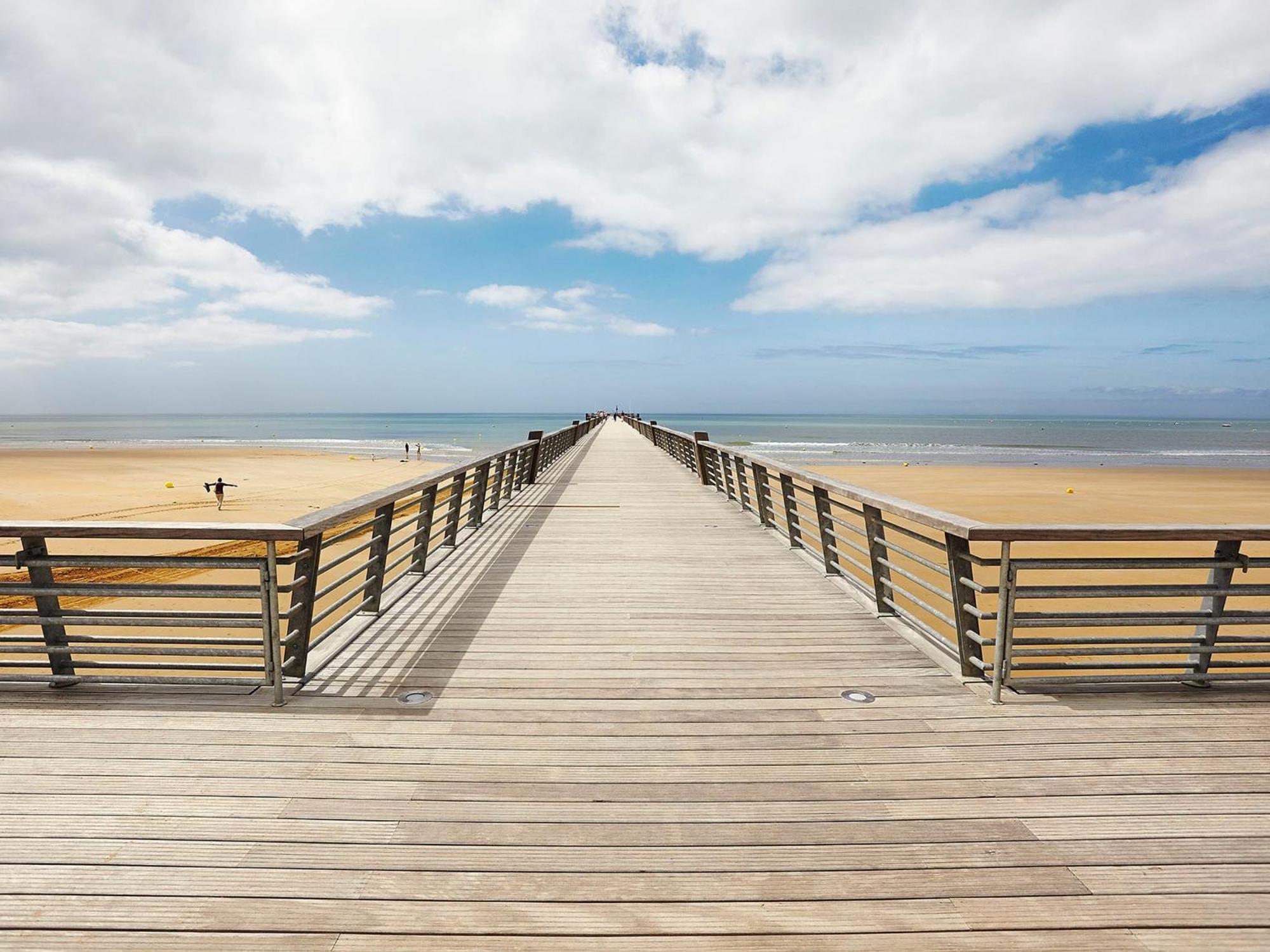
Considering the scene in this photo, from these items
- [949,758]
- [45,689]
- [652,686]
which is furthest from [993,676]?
[45,689]

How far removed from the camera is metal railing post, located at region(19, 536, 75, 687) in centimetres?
326

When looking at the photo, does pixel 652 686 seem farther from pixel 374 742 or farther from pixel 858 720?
pixel 374 742

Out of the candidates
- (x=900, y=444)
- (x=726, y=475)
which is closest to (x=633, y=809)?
(x=726, y=475)

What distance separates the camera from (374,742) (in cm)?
296

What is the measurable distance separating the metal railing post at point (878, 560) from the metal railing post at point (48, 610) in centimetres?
475

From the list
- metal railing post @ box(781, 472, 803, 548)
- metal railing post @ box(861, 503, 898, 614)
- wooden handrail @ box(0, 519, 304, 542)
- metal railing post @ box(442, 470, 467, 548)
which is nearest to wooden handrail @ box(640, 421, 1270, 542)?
metal railing post @ box(861, 503, 898, 614)

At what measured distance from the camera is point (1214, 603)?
3.42m

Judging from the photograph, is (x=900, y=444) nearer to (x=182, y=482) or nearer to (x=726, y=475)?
(x=726, y=475)

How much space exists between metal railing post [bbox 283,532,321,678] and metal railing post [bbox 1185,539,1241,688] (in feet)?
15.3

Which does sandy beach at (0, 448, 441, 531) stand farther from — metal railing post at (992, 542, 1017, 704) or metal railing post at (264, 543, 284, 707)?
metal railing post at (992, 542, 1017, 704)

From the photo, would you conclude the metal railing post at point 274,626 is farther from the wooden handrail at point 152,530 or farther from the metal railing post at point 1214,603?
the metal railing post at point 1214,603

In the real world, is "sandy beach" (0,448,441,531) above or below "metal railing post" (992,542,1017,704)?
below

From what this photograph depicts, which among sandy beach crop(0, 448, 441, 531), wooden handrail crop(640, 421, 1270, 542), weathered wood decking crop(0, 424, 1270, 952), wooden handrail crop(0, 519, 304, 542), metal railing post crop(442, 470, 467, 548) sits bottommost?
sandy beach crop(0, 448, 441, 531)

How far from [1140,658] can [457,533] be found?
7130 mm
